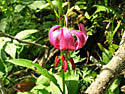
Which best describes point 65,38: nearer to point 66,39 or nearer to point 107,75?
point 66,39

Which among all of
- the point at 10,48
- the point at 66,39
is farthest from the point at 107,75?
the point at 10,48

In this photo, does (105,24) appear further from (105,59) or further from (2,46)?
(2,46)

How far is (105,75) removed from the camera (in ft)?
4.20

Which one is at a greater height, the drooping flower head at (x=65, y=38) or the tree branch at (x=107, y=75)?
the drooping flower head at (x=65, y=38)

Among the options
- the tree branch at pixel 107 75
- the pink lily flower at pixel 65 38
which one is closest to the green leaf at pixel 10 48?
the pink lily flower at pixel 65 38

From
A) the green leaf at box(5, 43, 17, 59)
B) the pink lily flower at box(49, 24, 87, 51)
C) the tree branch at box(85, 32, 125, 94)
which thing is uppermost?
the pink lily flower at box(49, 24, 87, 51)

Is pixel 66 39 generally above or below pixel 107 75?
above

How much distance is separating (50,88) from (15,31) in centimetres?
94

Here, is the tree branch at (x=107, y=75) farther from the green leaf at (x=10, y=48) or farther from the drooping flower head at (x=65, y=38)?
the green leaf at (x=10, y=48)

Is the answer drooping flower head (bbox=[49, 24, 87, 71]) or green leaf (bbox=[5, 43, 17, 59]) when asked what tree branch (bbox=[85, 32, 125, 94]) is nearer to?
drooping flower head (bbox=[49, 24, 87, 71])

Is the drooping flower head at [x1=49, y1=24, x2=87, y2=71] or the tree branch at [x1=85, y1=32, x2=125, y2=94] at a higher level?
the drooping flower head at [x1=49, y1=24, x2=87, y2=71]

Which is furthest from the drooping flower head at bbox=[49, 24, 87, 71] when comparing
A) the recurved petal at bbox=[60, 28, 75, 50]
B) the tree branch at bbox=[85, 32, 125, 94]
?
the tree branch at bbox=[85, 32, 125, 94]

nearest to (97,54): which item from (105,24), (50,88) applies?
(105,24)

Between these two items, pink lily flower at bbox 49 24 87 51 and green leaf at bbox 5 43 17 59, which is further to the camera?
green leaf at bbox 5 43 17 59
